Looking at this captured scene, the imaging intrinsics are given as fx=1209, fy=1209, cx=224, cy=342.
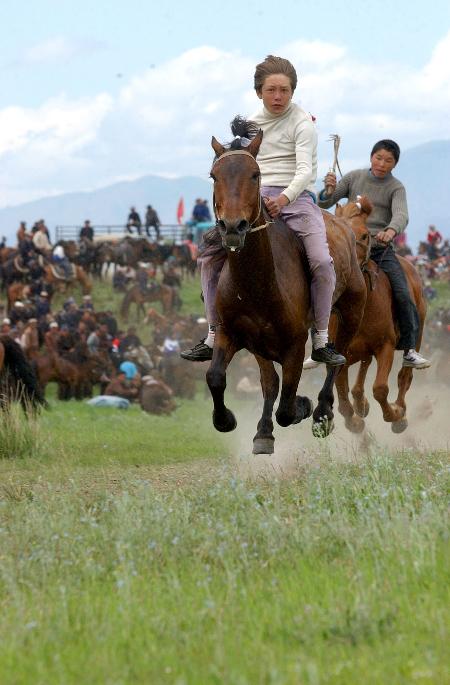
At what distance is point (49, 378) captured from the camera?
25.9 meters

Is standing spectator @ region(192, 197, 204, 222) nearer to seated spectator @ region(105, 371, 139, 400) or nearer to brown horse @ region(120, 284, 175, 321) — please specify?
brown horse @ region(120, 284, 175, 321)

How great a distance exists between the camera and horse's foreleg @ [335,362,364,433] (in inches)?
506

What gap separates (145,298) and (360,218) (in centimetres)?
2880

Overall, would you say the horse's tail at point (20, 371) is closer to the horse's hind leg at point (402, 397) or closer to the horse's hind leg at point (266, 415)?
the horse's hind leg at point (402, 397)

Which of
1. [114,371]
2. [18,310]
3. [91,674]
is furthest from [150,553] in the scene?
[18,310]

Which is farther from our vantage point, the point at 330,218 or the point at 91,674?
the point at 330,218

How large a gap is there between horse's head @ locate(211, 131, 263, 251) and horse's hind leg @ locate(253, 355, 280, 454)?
2157 millimetres

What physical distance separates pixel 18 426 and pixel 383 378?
4239 millimetres

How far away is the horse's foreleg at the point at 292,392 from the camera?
9633 millimetres

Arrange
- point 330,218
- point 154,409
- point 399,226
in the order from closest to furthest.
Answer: point 330,218 < point 399,226 < point 154,409

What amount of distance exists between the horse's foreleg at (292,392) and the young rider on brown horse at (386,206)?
273cm

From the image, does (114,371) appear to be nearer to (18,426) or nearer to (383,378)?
(18,426)

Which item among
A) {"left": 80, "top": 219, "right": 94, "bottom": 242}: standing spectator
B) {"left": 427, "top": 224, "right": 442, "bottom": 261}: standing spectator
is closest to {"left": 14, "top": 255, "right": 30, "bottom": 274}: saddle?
{"left": 80, "top": 219, "right": 94, "bottom": 242}: standing spectator

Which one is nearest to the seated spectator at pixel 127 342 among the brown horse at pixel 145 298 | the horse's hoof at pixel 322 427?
the brown horse at pixel 145 298
